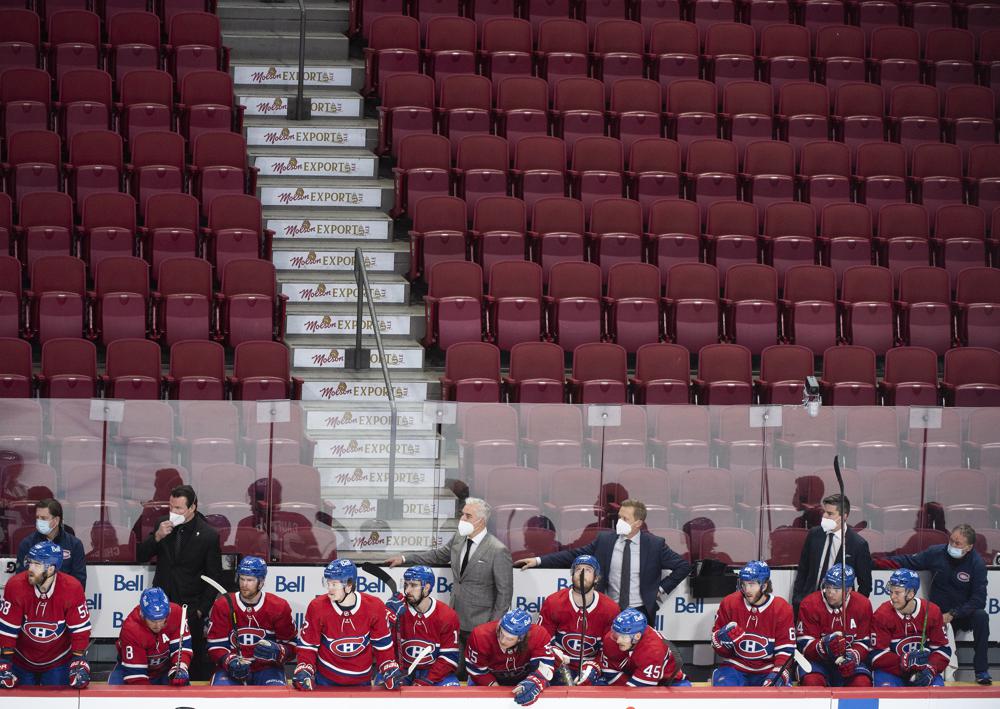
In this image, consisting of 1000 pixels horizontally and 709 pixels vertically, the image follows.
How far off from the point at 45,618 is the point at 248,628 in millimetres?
A: 1172

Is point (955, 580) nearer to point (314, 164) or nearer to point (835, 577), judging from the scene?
point (835, 577)

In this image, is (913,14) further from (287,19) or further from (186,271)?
(186,271)

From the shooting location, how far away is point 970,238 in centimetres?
1292

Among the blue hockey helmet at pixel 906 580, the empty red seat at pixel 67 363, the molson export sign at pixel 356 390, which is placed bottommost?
the blue hockey helmet at pixel 906 580

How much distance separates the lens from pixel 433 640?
850 centimetres

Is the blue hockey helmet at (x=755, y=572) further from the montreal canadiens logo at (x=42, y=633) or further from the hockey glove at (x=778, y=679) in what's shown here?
the montreal canadiens logo at (x=42, y=633)

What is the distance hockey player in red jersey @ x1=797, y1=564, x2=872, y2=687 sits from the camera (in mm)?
8820

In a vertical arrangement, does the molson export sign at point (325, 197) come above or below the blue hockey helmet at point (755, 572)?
above

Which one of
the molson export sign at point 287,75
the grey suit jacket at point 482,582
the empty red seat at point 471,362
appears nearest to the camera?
the grey suit jacket at point 482,582

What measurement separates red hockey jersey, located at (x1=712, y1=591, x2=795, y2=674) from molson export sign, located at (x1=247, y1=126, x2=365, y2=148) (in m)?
6.63

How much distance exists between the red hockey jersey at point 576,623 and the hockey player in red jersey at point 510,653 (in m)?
0.29

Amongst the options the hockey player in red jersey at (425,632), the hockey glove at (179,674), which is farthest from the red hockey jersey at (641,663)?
the hockey glove at (179,674)

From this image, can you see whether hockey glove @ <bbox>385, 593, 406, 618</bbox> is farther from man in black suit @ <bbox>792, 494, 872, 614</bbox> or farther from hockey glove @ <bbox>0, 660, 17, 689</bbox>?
man in black suit @ <bbox>792, 494, 872, 614</bbox>

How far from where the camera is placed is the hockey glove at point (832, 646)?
8727mm
